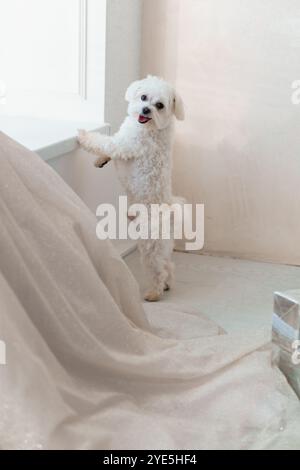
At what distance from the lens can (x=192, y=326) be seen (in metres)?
2.03

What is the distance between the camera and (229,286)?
103 inches

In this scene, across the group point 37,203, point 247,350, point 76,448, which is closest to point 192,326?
point 247,350

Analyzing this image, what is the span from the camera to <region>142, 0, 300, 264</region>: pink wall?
2674 mm

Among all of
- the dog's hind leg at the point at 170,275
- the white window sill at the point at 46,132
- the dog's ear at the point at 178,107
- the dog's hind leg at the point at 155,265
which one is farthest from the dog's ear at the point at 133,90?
the dog's hind leg at the point at 170,275

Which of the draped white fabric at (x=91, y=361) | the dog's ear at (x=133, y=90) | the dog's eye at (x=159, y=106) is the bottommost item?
the draped white fabric at (x=91, y=361)

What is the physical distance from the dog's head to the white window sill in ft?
0.81

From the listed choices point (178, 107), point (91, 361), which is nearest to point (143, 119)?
point (178, 107)

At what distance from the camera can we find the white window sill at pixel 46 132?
7.32 feet

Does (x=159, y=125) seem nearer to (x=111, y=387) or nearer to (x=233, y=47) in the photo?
(x=233, y=47)

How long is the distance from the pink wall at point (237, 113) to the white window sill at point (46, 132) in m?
0.44

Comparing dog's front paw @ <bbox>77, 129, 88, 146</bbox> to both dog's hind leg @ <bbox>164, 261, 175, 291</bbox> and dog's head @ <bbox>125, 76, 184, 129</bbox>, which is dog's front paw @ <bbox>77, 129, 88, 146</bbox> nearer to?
dog's head @ <bbox>125, 76, 184, 129</bbox>

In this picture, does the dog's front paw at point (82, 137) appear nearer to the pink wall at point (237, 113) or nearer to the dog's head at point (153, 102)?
the dog's head at point (153, 102)

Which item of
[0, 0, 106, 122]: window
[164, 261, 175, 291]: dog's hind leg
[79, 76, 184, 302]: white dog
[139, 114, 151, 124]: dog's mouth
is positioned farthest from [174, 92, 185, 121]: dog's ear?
[164, 261, 175, 291]: dog's hind leg

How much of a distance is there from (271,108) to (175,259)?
70 cm
